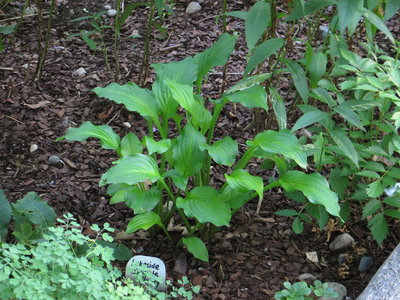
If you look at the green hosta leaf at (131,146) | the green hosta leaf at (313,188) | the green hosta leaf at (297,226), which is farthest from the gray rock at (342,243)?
the green hosta leaf at (131,146)

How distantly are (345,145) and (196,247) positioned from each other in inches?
28.7

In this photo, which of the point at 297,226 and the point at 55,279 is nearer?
the point at 55,279

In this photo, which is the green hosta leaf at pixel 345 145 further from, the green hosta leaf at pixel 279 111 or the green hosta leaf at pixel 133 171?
the green hosta leaf at pixel 133 171

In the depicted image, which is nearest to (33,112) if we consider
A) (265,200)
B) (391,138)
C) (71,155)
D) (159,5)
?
(71,155)

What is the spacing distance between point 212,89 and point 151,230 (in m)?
1.11

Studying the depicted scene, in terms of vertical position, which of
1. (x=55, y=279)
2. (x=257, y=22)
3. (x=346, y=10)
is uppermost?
(x=346, y=10)

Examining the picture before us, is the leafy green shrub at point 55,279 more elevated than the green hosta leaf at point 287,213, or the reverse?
the leafy green shrub at point 55,279

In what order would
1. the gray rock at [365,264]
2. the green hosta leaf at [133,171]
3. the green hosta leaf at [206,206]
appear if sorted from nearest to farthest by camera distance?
1. the green hosta leaf at [133,171]
2. the green hosta leaf at [206,206]
3. the gray rock at [365,264]

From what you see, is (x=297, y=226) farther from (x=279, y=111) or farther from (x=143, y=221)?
(x=143, y=221)

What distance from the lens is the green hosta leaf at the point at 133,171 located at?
7.65 ft

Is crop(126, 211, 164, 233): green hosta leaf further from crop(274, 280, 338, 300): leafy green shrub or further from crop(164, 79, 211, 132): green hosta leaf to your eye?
crop(274, 280, 338, 300): leafy green shrub

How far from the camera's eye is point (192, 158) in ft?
8.21

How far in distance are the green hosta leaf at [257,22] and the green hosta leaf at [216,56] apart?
283mm

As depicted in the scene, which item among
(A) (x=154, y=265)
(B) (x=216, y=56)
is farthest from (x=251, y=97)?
(A) (x=154, y=265)
